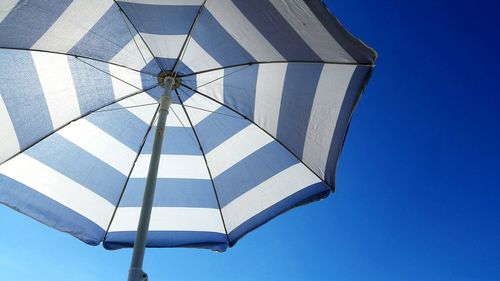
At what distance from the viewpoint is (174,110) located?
3.25 meters

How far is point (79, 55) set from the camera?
9.07 feet

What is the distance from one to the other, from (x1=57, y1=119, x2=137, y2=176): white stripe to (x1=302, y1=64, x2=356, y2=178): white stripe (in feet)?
4.84

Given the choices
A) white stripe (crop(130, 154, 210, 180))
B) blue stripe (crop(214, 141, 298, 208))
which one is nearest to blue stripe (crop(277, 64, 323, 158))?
blue stripe (crop(214, 141, 298, 208))

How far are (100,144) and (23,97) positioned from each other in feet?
2.16

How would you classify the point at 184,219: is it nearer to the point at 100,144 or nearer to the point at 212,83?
the point at 100,144

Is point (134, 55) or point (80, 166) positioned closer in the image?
point (134, 55)

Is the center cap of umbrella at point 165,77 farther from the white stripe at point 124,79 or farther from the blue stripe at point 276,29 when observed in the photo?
the blue stripe at point 276,29

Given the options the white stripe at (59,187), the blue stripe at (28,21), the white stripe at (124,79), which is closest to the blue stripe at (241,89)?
the white stripe at (124,79)

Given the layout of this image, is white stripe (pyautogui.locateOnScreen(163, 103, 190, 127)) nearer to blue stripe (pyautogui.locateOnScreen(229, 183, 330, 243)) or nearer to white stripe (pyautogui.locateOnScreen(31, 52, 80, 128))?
white stripe (pyautogui.locateOnScreen(31, 52, 80, 128))

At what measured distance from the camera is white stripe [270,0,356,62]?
2.36m

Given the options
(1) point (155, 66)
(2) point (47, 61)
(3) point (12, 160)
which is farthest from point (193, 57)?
(3) point (12, 160)

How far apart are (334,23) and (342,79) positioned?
503 mm

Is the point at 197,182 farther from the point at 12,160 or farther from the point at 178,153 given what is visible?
the point at 12,160

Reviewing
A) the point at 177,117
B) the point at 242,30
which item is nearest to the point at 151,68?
the point at 177,117
